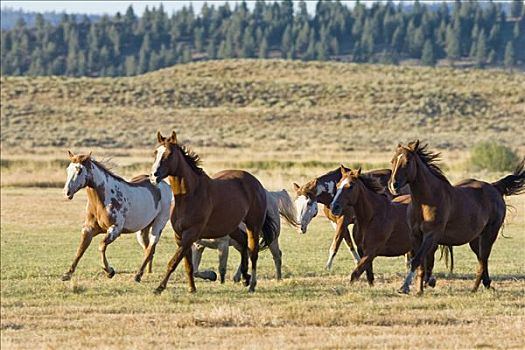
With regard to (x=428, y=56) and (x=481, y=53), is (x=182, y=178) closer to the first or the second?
(x=428, y=56)

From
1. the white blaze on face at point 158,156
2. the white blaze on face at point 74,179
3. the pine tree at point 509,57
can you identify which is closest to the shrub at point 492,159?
the white blaze on face at point 74,179

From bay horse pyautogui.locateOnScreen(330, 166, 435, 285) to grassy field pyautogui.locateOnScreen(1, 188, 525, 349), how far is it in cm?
50

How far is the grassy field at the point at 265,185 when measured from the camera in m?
10.9

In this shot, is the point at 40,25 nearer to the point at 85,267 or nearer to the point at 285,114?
the point at 285,114

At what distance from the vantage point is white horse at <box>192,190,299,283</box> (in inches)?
624

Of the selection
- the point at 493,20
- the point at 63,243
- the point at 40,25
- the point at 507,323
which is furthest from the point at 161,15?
the point at 507,323

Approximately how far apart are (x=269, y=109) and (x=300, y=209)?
61549mm

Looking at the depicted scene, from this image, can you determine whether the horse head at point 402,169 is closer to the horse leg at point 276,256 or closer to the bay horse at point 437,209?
the bay horse at point 437,209

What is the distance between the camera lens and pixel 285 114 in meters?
76.5

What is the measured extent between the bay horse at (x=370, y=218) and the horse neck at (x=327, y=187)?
155 cm

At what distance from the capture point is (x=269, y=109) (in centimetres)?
7838

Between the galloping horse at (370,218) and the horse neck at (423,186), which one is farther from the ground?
the horse neck at (423,186)

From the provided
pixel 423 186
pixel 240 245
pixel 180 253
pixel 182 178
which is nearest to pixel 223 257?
pixel 240 245

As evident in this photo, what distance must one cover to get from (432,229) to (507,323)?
2.63m
